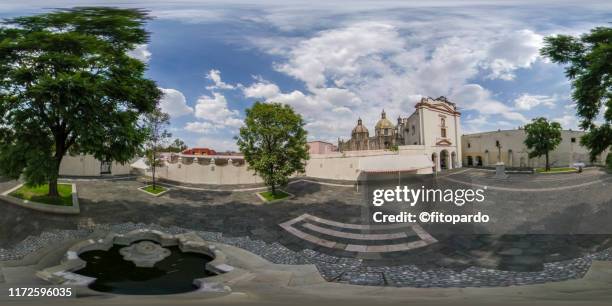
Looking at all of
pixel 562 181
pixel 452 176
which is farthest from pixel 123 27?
pixel 562 181

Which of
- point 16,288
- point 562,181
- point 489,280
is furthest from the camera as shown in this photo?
point 562,181

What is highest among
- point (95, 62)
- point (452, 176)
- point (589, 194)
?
point (95, 62)

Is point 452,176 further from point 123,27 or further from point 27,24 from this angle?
point 27,24

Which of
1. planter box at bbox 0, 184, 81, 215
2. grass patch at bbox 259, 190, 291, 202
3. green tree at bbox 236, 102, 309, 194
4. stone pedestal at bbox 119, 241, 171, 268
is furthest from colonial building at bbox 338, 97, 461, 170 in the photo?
planter box at bbox 0, 184, 81, 215

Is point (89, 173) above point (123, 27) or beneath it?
beneath

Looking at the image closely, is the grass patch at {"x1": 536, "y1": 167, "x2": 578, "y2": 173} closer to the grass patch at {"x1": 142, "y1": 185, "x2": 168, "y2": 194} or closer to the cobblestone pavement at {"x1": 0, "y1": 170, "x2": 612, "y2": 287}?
the cobblestone pavement at {"x1": 0, "y1": 170, "x2": 612, "y2": 287}

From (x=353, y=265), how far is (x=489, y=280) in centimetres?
101

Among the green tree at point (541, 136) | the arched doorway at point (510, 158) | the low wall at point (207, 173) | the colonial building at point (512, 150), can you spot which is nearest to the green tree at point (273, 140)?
the low wall at point (207, 173)

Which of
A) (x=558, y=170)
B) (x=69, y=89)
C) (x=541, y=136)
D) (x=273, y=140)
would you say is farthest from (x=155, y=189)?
(x=558, y=170)

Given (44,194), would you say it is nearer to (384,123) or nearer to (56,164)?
(56,164)

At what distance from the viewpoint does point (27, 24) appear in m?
2.16

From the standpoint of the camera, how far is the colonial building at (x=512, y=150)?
7.04ft

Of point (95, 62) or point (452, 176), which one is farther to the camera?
point (452, 176)

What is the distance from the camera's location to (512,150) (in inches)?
86.4
